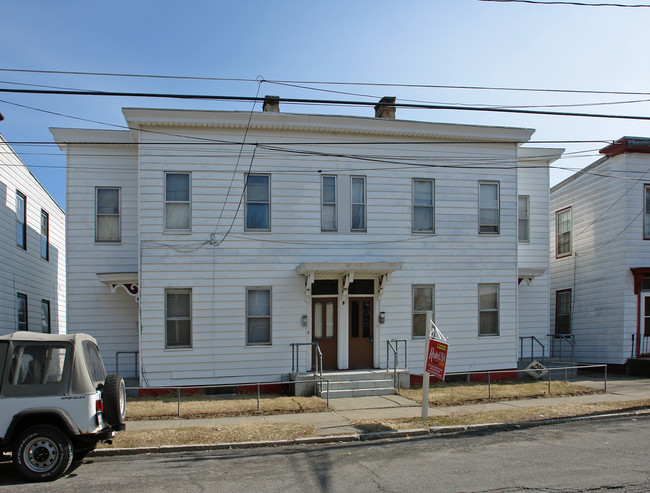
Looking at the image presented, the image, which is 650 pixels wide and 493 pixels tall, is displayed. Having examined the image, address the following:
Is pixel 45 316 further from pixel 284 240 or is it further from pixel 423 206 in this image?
pixel 423 206

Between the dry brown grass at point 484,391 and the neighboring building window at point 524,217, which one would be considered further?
the neighboring building window at point 524,217

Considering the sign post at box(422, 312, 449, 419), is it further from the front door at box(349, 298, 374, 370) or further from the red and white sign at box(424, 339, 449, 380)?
the front door at box(349, 298, 374, 370)

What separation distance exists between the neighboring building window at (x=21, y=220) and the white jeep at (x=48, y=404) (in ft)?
41.5

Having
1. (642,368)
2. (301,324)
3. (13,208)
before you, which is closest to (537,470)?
(301,324)

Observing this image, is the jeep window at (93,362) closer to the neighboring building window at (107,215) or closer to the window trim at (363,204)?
the neighboring building window at (107,215)

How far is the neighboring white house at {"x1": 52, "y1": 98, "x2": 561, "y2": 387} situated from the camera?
54.5 ft

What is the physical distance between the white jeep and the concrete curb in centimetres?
117

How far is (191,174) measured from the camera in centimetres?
1684

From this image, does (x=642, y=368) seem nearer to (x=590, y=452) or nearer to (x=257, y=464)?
(x=590, y=452)

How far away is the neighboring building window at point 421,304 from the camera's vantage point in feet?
59.5

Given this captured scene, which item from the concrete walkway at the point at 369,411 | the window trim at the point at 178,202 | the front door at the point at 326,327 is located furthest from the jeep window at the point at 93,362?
the front door at the point at 326,327

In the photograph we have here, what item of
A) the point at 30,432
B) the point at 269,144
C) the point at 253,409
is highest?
the point at 269,144

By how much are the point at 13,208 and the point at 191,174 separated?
6.88 meters

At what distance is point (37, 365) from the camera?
8742mm
